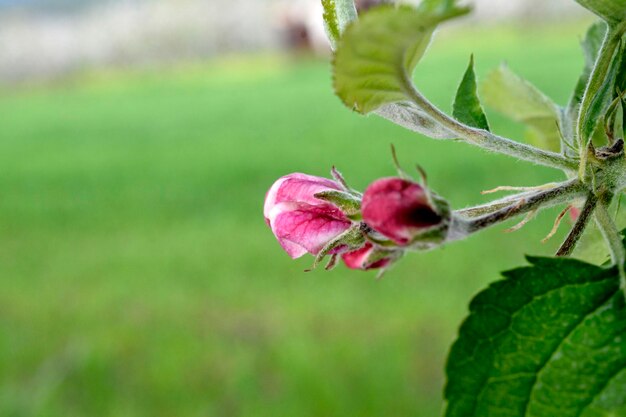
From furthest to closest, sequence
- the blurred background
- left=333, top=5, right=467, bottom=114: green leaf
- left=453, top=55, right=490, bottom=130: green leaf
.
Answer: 1. the blurred background
2. left=453, top=55, right=490, bottom=130: green leaf
3. left=333, top=5, right=467, bottom=114: green leaf

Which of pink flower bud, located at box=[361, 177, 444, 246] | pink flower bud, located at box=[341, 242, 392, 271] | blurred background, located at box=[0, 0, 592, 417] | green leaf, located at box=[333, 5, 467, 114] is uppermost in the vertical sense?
green leaf, located at box=[333, 5, 467, 114]

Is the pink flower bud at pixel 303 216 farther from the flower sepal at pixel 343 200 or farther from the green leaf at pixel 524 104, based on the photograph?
the green leaf at pixel 524 104

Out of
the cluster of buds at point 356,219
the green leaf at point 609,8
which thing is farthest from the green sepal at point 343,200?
the green leaf at point 609,8

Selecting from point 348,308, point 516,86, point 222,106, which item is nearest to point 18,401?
point 348,308

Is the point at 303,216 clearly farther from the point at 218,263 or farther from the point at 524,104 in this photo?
the point at 218,263

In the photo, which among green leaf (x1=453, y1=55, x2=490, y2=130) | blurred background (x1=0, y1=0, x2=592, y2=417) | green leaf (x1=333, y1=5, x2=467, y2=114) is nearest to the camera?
green leaf (x1=333, y1=5, x2=467, y2=114)

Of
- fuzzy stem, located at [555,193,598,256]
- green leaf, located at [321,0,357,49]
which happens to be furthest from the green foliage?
fuzzy stem, located at [555,193,598,256]

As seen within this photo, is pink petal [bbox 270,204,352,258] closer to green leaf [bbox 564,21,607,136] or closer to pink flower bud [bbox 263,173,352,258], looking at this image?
pink flower bud [bbox 263,173,352,258]
